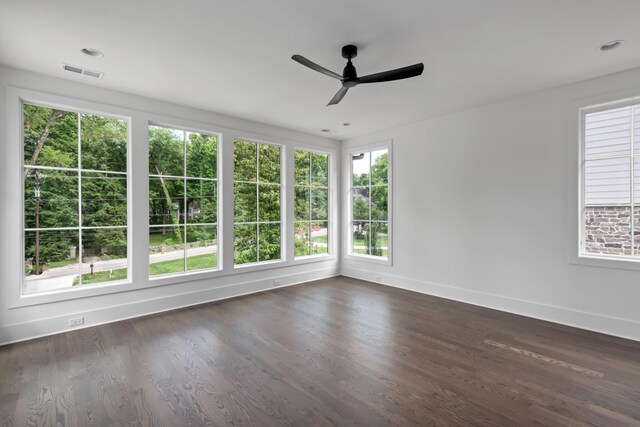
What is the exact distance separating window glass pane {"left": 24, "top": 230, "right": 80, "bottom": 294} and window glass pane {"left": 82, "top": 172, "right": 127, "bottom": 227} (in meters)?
0.26

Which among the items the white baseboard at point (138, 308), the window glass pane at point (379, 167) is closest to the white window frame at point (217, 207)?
the white baseboard at point (138, 308)

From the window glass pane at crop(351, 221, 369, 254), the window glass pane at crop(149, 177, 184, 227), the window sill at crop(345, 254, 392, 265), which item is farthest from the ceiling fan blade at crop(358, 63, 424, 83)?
the window glass pane at crop(351, 221, 369, 254)

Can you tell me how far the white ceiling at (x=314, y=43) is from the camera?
90.0 inches

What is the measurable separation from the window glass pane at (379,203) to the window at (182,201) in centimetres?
291

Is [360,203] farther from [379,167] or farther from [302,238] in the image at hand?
[302,238]

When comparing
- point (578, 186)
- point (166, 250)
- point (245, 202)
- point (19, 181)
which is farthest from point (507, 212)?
point (19, 181)

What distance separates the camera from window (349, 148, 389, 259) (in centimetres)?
585

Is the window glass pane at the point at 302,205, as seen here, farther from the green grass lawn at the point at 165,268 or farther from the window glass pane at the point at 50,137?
the window glass pane at the point at 50,137

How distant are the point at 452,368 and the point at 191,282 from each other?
11.6 feet

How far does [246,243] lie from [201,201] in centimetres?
105

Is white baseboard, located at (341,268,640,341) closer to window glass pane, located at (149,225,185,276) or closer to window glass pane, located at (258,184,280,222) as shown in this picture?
window glass pane, located at (258,184,280,222)

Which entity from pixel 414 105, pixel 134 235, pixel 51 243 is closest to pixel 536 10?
pixel 414 105

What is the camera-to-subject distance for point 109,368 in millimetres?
2717

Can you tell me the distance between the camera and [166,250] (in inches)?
172
